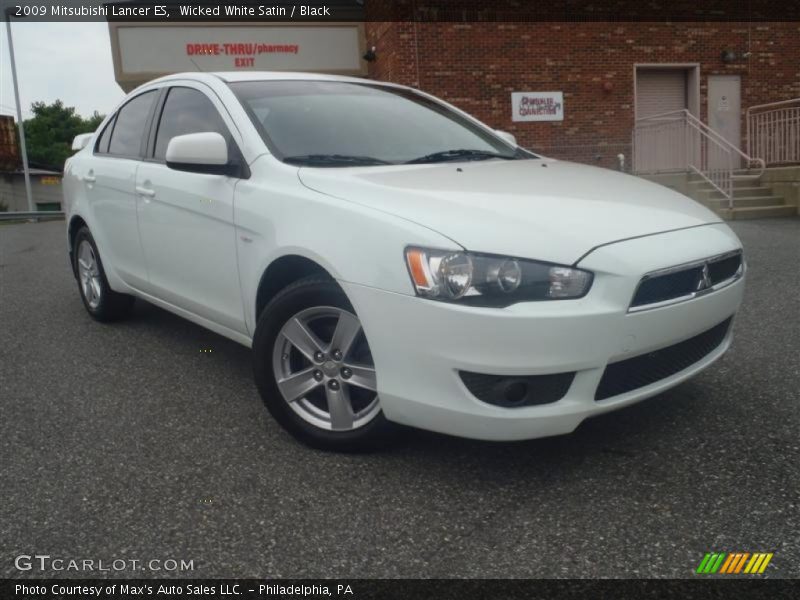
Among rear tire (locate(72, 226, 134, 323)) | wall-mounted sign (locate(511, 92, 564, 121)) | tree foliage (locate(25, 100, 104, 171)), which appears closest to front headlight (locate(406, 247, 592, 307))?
rear tire (locate(72, 226, 134, 323))

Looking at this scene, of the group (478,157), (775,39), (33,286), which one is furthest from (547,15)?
(478,157)

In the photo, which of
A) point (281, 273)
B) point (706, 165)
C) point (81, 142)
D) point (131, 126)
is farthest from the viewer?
point (706, 165)

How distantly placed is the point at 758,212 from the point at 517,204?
1086 centimetres

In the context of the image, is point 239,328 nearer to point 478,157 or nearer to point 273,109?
point 273,109

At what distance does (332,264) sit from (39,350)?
9.35ft

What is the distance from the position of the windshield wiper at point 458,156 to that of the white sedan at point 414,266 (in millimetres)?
15

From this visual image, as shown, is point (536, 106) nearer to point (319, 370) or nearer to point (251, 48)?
point (251, 48)

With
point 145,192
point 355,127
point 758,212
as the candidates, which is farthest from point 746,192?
point 145,192

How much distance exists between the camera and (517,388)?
8.06 feet

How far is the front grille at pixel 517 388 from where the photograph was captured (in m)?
2.44

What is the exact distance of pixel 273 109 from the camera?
356cm

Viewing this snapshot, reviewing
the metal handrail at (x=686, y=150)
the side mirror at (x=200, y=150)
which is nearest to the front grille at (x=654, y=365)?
the side mirror at (x=200, y=150)

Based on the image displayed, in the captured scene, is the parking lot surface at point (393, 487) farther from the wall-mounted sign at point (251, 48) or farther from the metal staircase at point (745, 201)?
the wall-mounted sign at point (251, 48)

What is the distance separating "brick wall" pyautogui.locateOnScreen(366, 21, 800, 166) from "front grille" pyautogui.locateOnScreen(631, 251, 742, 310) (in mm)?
13249
